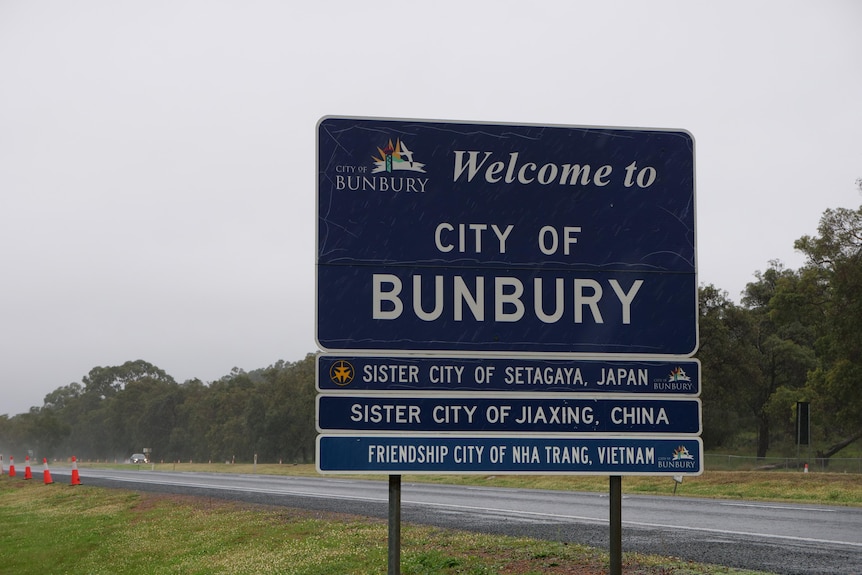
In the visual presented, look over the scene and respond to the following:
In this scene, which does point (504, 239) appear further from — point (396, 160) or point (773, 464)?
point (773, 464)

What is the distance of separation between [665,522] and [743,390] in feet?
138

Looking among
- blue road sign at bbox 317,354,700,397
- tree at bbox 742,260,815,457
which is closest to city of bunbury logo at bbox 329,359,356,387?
blue road sign at bbox 317,354,700,397

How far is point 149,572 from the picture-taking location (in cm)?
1420

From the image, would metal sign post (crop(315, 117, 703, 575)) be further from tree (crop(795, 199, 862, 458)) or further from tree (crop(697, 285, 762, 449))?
tree (crop(697, 285, 762, 449))

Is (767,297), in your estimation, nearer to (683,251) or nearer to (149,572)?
(149,572)

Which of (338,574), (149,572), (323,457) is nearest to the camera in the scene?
(323,457)

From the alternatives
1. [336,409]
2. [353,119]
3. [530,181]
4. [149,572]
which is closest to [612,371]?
[530,181]

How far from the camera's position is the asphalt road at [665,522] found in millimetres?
11750

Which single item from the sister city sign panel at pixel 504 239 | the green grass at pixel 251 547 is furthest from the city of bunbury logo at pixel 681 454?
the green grass at pixel 251 547

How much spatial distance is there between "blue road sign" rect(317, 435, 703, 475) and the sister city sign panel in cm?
60

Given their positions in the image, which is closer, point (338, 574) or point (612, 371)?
point (612, 371)

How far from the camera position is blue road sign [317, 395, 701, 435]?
6.43 m

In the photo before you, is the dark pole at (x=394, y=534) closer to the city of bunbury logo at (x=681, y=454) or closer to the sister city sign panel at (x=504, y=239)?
the sister city sign panel at (x=504, y=239)

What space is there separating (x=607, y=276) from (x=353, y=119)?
6.64 feet
